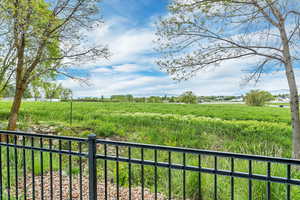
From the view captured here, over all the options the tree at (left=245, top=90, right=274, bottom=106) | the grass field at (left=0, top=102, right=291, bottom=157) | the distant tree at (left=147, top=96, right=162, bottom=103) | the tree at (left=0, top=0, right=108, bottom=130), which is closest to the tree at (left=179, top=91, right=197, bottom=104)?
the distant tree at (left=147, top=96, right=162, bottom=103)

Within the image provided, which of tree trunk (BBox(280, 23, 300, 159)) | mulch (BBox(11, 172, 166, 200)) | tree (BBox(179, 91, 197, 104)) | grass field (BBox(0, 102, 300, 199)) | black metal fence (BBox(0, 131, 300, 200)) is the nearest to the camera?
black metal fence (BBox(0, 131, 300, 200))

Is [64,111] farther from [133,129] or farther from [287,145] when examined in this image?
[287,145]

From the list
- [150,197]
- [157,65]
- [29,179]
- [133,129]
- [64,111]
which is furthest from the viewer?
[64,111]

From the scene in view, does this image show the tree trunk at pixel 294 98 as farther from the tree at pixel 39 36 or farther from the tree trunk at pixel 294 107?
the tree at pixel 39 36

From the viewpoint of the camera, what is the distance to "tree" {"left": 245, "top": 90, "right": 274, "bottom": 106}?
50.4 ft

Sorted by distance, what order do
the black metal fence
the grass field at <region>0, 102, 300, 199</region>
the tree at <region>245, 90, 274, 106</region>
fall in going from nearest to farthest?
1. the black metal fence
2. the grass field at <region>0, 102, 300, 199</region>
3. the tree at <region>245, 90, 274, 106</region>

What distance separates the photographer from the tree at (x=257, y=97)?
1535cm

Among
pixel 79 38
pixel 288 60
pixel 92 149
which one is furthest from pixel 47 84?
pixel 288 60

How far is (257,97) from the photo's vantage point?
15.7m

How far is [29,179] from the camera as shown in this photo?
187 inches

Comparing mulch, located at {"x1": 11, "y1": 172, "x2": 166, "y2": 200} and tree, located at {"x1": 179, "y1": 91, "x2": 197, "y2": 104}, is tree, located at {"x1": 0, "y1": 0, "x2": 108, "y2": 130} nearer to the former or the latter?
mulch, located at {"x1": 11, "y1": 172, "x2": 166, "y2": 200}

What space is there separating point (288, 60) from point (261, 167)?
11.8 ft

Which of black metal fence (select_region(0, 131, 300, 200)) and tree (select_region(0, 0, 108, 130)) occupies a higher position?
tree (select_region(0, 0, 108, 130))

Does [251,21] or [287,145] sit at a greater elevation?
[251,21]
